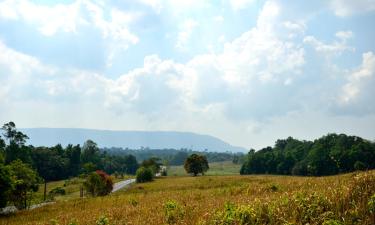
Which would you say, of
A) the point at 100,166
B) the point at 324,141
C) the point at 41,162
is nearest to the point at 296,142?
the point at 324,141

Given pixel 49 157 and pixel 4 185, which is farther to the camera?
pixel 49 157

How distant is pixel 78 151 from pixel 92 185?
9716cm

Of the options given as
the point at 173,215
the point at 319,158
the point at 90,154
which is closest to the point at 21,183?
the point at 173,215

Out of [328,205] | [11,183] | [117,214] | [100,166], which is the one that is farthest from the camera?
[100,166]

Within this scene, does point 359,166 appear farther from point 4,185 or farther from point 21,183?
point 21,183

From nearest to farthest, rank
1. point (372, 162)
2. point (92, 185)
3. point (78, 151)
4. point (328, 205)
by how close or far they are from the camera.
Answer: point (328, 205), point (92, 185), point (372, 162), point (78, 151)

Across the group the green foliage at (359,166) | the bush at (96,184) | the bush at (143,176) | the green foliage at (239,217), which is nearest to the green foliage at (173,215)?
the green foliage at (239,217)

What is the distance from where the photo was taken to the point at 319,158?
121812 mm

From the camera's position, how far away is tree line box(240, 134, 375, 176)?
110875mm

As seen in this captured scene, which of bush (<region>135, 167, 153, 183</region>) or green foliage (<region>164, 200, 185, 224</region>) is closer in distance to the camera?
green foliage (<region>164, 200, 185, 224</region>)

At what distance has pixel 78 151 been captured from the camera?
17150 cm

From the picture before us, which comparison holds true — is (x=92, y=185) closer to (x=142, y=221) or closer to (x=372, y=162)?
(x=142, y=221)

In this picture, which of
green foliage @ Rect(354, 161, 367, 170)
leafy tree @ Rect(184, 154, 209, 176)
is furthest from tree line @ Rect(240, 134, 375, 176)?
green foliage @ Rect(354, 161, 367, 170)

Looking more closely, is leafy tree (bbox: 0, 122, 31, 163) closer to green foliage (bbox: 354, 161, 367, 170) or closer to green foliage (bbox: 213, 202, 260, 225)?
green foliage (bbox: 354, 161, 367, 170)
